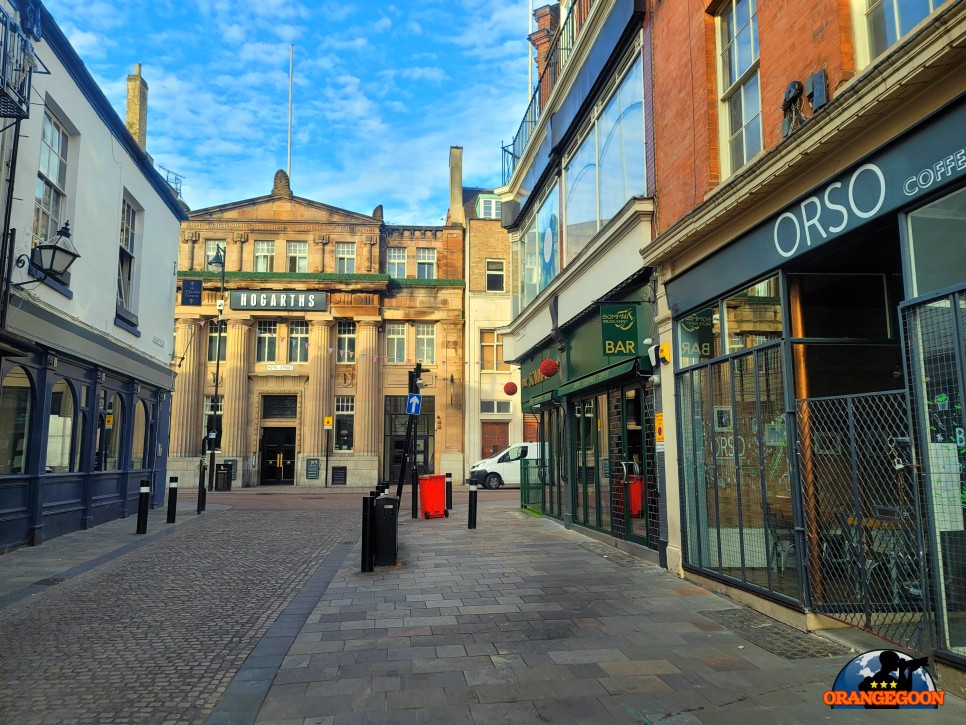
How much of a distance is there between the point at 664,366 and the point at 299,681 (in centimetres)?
581

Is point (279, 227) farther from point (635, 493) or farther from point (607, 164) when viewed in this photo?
point (635, 493)

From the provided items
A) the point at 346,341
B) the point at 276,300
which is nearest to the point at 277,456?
the point at 346,341

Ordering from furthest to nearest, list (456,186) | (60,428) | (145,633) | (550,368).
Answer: (456,186) < (550,368) < (60,428) < (145,633)

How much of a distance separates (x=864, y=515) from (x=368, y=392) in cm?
2897

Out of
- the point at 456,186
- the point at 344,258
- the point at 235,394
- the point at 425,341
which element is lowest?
the point at 235,394

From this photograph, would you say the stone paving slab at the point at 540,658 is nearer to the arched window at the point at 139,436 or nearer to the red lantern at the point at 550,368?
the red lantern at the point at 550,368

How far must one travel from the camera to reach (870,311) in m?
6.67

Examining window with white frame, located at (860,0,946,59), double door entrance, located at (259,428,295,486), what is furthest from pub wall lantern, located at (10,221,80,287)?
double door entrance, located at (259,428,295,486)

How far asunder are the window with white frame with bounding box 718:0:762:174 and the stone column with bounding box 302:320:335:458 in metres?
27.6

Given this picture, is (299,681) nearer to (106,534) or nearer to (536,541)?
(536,541)

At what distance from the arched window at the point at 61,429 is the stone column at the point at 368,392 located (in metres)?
20.0

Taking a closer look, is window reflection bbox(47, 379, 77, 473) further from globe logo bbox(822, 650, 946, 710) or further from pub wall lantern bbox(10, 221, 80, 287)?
globe logo bbox(822, 650, 946, 710)

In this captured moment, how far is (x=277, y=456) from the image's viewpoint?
110 feet

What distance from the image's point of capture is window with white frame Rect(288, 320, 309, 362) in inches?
1341
